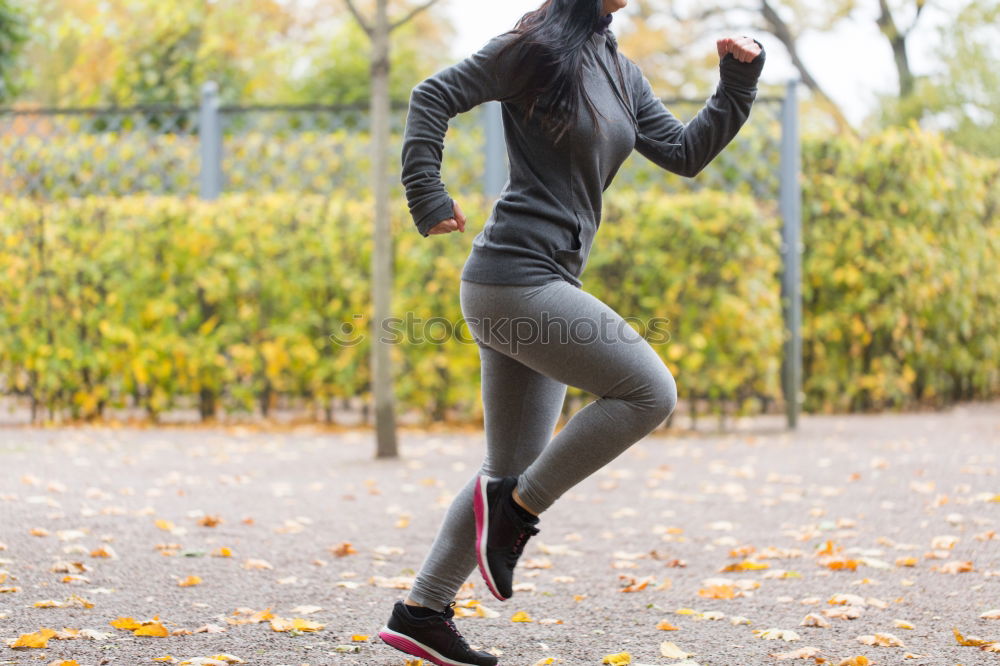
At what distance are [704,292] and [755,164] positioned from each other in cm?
119

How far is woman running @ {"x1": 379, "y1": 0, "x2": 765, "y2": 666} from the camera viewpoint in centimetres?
229

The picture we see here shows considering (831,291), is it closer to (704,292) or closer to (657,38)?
(704,292)

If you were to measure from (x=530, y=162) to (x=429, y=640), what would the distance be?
111cm

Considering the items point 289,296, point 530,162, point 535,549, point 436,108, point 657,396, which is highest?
point 436,108

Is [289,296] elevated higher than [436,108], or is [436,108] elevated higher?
[436,108]

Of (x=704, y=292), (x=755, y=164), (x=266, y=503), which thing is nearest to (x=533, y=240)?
(x=266, y=503)

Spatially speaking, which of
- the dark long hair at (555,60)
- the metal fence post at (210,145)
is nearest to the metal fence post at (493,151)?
the metal fence post at (210,145)

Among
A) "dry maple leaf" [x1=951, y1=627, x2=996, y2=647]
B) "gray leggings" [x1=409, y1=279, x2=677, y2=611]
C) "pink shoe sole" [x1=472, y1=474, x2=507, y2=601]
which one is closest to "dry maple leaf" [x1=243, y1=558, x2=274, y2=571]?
"pink shoe sole" [x1=472, y1=474, x2=507, y2=601]

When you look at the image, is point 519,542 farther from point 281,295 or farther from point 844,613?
point 281,295

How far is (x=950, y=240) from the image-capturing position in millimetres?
9273

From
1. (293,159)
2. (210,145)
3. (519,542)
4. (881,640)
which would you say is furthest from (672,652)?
(210,145)

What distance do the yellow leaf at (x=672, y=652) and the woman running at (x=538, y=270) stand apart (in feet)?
1.92

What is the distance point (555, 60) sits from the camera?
7.53 ft

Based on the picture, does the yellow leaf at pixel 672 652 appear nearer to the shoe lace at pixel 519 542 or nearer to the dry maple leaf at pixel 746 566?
the shoe lace at pixel 519 542
